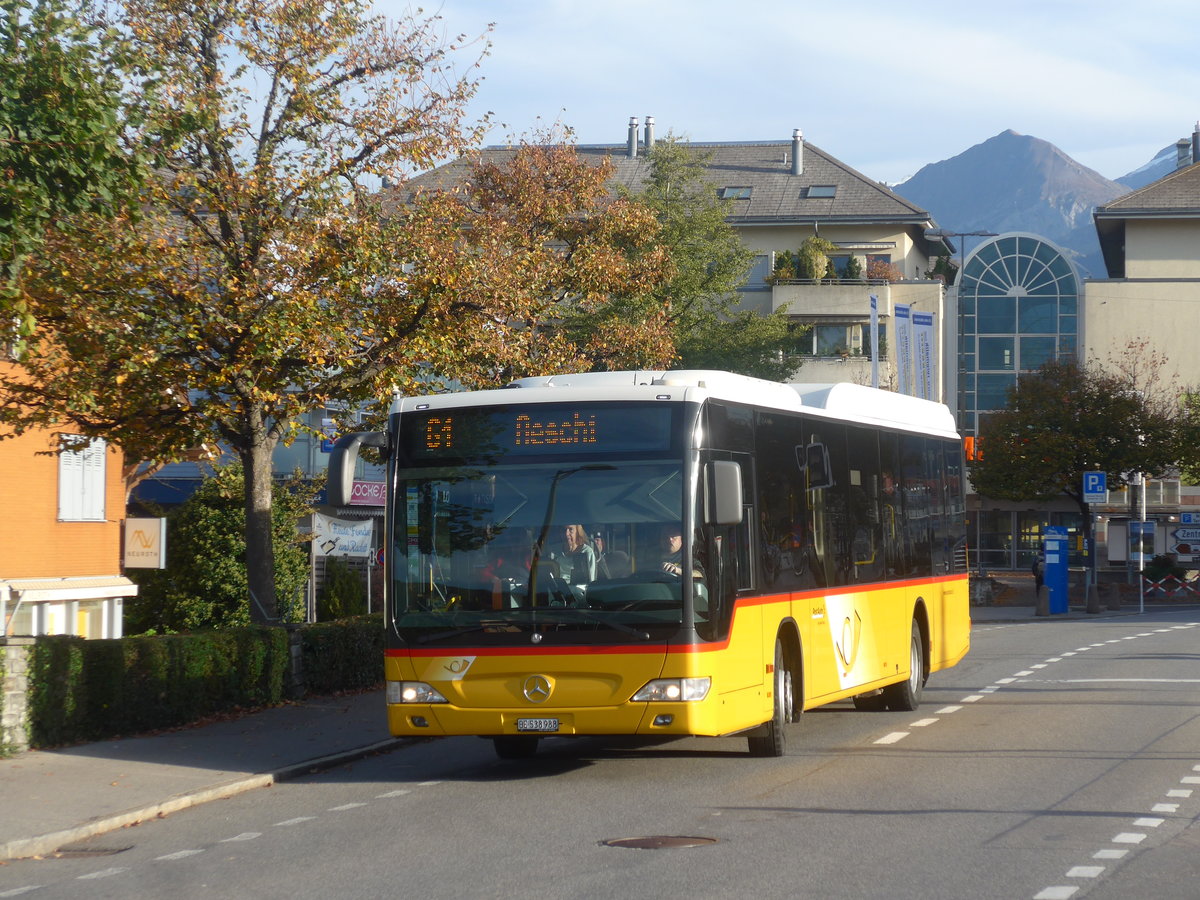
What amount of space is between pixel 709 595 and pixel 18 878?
199 inches

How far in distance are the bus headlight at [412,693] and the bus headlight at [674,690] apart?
57.7 inches

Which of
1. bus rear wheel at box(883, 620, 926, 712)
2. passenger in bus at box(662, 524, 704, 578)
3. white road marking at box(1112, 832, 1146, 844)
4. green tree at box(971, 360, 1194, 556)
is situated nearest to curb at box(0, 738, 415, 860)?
passenger in bus at box(662, 524, 704, 578)

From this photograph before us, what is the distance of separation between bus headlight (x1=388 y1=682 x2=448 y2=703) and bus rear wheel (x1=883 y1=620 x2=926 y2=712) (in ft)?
21.1

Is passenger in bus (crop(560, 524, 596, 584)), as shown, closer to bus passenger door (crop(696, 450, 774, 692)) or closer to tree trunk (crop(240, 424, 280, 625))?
bus passenger door (crop(696, 450, 774, 692))

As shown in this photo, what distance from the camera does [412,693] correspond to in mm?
12094

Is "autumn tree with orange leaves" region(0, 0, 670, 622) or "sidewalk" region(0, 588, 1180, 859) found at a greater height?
"autumn tree with orange leaves" region(0, 0, 670, 622)

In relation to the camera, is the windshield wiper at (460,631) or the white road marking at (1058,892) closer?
the white road marking at (1058,892)

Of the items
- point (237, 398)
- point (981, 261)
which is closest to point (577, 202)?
point (237, 398)

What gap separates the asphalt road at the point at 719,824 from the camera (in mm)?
8164

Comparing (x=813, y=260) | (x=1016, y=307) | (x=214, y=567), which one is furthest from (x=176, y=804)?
(x=1016, y=307)

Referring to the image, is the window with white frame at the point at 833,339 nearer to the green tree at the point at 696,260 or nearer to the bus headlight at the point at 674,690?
the green tree at the point at 696,260

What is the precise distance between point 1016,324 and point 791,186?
38.3 feet

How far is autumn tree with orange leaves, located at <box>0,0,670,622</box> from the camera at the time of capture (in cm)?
1631

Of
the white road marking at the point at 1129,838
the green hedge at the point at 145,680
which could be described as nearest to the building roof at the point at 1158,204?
the green hedge at the point at 145,680
